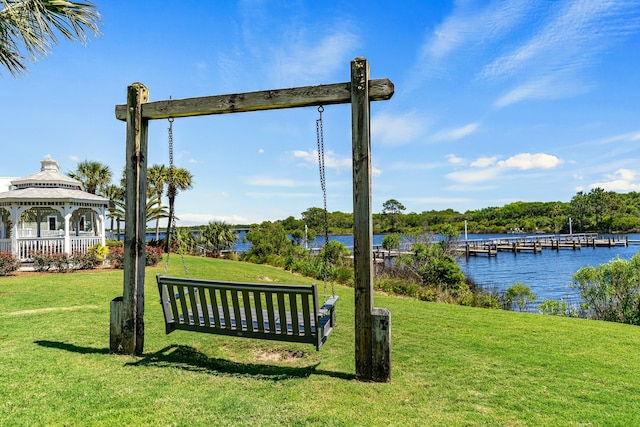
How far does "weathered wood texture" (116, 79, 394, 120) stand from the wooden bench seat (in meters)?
2.05

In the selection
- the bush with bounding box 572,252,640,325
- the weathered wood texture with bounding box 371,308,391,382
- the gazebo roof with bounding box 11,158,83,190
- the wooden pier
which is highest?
the gazebo roof with bounding box 11,158,83,190

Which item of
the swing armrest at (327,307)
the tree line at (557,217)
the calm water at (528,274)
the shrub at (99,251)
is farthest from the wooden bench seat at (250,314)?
the tree line at (557,217)

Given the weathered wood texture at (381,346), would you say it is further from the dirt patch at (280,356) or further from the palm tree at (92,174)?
the palm tree at (92,174)

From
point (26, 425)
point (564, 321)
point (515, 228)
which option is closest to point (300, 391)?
point (26, 425)

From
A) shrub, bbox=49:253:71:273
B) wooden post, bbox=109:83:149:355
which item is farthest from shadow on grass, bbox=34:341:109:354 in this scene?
shrub, bbox=49:253:71:273

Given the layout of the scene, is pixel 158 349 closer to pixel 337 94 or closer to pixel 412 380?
pixel 412 380

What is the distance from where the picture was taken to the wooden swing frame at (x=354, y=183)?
3.82 m

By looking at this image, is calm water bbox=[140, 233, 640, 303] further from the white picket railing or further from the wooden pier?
the white picket railing

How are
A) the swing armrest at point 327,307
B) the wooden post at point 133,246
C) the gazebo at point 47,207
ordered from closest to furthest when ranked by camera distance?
the swing armrest at point 327,307 → the wooden post at point 133,246 → the gazebo at point 47,207

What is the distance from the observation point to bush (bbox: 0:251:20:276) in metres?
12.2

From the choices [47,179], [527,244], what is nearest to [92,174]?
[47,179]

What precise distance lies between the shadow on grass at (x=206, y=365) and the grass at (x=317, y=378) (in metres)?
0.02

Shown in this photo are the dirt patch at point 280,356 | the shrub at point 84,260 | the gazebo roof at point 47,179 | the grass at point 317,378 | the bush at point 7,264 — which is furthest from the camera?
the gazebo roof at point 47,179

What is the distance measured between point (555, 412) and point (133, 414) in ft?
11.9
